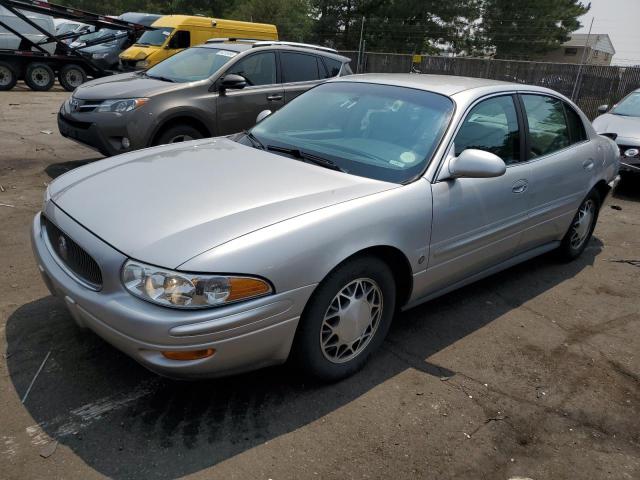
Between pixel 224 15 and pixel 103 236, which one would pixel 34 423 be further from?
pixel 224 15

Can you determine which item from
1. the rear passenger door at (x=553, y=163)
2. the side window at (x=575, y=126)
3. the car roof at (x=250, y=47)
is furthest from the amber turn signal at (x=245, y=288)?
the car roof at (x=250, y=47)

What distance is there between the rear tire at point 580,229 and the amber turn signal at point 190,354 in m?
3.65

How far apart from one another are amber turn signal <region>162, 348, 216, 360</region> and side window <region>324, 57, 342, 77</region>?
254 inches

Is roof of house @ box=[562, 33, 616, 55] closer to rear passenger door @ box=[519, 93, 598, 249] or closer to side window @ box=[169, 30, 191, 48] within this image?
side window @ box=[169, 30, 191, 48]

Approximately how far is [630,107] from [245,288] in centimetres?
888

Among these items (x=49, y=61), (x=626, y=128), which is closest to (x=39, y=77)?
(x=49, y=61)


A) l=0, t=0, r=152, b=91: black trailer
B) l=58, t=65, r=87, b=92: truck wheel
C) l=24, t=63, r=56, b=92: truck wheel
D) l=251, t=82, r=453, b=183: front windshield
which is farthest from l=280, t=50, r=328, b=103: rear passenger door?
l=24, t=63, r=56, b=92: truck wheel

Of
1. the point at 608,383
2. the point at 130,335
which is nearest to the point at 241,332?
the point at 130,335

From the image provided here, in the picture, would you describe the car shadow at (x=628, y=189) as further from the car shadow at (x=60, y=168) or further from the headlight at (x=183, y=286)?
the car shadow at (x=60, y=168)

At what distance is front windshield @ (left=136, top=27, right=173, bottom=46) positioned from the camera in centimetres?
1474

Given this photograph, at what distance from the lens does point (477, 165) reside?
307cm

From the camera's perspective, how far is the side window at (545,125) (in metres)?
4.03

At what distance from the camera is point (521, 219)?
385 cm

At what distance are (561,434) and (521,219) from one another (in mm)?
1615
